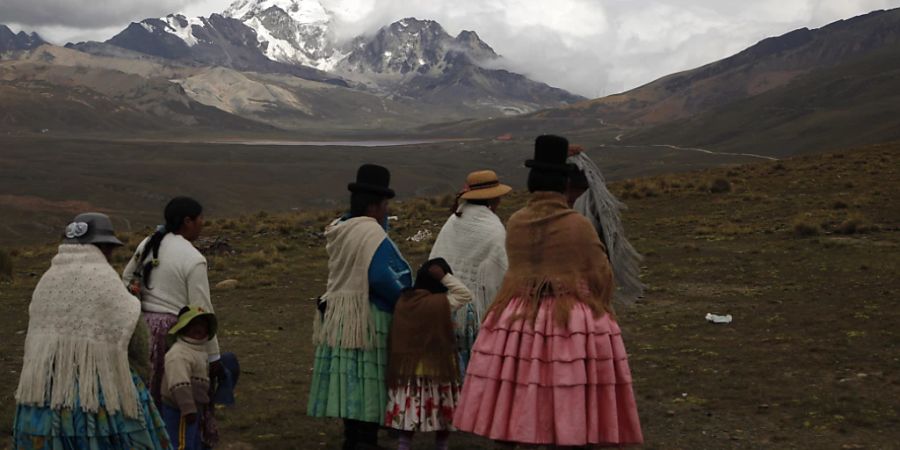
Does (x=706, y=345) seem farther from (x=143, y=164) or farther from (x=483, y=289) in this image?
(x=143, y=164)

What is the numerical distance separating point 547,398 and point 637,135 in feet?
502

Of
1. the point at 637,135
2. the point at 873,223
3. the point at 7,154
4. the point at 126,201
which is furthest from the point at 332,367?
the point at 637,135

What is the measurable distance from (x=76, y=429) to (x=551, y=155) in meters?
2.65

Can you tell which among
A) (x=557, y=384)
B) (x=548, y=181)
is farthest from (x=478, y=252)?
(x=557, y=384)

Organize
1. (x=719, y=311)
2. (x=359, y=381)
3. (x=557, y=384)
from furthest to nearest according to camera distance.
Result: (x=719, y=311) < (x=359, y=381) < (x=557, y=384)

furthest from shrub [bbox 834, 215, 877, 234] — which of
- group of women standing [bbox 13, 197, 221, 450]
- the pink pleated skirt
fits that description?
group of women standing [bbox 13, 197, 221, 450]

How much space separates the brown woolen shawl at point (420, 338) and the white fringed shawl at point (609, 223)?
0.98 m

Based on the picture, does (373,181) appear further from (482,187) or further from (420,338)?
(420,338)

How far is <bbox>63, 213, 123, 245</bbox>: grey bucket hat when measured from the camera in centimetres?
477

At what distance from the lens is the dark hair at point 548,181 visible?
17.6ft

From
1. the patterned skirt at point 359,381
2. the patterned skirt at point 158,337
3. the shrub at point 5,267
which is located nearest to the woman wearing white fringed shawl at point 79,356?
the patterned skirt at point 158,337

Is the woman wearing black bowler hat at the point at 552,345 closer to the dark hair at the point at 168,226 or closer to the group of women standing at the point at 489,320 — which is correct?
the group of women standing at the point at 489,320

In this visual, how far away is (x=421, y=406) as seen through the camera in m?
6.01

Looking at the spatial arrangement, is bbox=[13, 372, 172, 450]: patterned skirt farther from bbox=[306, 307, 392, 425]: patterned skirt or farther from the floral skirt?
the floral skirt
